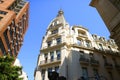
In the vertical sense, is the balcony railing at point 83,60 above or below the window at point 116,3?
below

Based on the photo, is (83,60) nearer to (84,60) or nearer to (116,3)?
(84,60)

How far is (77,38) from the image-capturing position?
33.2m

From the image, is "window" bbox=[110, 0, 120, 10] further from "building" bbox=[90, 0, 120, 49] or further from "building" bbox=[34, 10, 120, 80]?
"building" bbox=[34, 10, 120, 80]

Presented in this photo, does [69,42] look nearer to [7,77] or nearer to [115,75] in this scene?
[115,75]

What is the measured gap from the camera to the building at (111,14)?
1978 cm

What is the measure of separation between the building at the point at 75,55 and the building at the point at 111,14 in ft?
26.2

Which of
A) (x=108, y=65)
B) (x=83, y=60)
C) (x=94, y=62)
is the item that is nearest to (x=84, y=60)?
(x=83, y=60)

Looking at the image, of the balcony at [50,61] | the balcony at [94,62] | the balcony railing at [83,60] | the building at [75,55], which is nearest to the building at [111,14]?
the building at [75,55]

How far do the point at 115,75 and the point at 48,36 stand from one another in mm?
14360

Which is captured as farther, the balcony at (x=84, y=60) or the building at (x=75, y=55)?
the balcony at (x=84, y=60)

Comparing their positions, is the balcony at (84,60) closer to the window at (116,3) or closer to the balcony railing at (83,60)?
the balcony railing at (83,60)

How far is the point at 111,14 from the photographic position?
21250 millimetres

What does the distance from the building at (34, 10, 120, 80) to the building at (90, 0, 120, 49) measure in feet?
26.2

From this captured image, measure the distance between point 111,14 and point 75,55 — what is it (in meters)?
10.4
